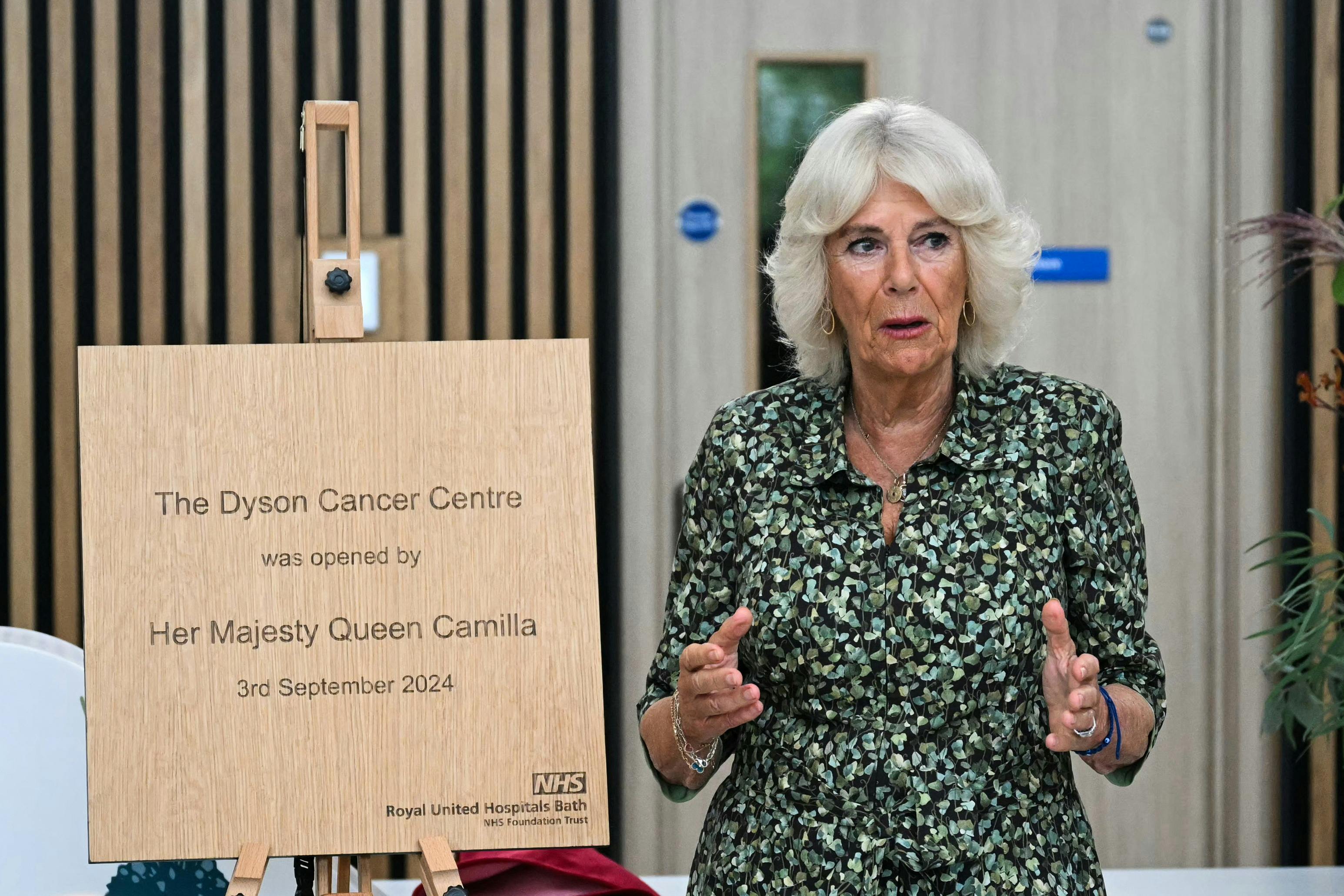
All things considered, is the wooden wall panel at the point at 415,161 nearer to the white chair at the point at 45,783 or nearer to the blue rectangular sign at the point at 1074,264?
the white chair at the point at 45,783

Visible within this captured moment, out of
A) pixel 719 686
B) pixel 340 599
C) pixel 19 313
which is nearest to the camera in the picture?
pixel 719 686

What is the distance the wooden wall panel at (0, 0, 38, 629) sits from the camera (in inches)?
121

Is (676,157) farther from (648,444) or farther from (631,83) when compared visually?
(648,444)

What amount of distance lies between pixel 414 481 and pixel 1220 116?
2.42 m

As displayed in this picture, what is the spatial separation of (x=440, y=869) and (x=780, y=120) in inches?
84.2

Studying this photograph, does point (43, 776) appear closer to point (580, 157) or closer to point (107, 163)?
point (107, 163)

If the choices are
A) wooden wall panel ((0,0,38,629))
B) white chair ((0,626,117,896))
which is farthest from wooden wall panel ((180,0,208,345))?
white chair ((0,626,117,896))

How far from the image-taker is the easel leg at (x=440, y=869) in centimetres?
148

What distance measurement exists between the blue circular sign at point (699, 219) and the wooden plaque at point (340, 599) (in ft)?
5.60

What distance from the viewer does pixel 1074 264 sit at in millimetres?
3293

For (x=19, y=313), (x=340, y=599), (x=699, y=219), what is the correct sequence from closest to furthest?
(x=340, y=599)
(x=19, y=313)
(x=699, y=219)

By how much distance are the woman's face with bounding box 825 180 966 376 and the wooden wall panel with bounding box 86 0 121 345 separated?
2.06 metres

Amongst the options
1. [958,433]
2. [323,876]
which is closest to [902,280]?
[958,433]

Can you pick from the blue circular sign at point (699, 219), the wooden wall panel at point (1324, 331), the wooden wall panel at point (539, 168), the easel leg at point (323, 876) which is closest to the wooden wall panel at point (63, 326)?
the wooden wall panel at point (539, 168)
